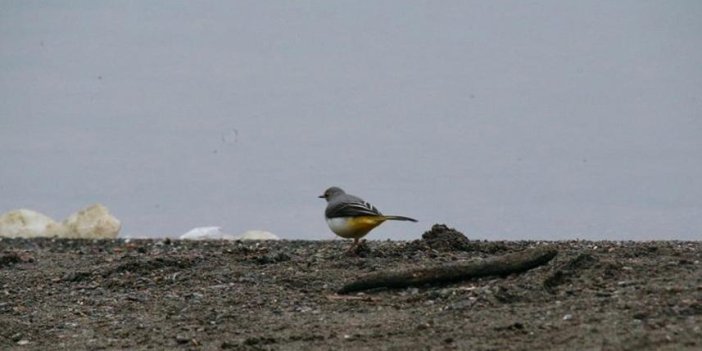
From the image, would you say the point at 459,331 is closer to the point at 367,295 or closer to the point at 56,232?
the point at 367,295

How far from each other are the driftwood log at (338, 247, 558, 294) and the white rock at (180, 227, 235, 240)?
4.92m

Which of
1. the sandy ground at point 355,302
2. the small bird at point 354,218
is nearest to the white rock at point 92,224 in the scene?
the sandy ground at point 355,302

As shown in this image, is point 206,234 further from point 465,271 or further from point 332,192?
point 465,271

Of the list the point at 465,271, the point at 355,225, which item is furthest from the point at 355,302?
the point at 355,225

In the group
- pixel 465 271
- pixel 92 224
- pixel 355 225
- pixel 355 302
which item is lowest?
pixel 355 302

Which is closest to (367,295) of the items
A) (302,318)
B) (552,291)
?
(302,318)

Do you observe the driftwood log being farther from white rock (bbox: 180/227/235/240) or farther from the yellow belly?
white rock (bbox: 180/227/235/240)

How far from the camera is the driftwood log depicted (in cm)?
769

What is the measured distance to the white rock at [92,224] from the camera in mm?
12961

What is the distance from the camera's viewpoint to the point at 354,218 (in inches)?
379

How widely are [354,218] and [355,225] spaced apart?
5 centimetres

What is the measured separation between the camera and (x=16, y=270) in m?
10.3

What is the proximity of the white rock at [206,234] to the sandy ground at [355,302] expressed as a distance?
2.29 meters

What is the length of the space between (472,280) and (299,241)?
3.72 m
